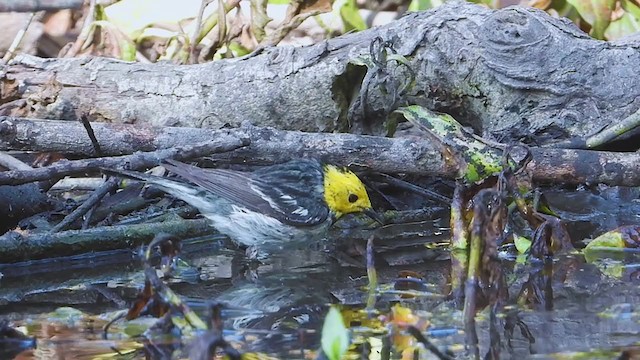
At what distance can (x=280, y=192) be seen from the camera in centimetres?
593

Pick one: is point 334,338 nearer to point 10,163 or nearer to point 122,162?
point 122,162

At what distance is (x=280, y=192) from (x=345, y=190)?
16.6 inches

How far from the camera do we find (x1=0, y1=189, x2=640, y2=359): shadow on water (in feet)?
10.9

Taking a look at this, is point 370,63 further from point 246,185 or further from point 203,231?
point 203,231

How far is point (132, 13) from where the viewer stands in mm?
8836

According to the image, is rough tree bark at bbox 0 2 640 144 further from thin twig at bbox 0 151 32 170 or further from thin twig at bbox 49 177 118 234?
thin twig at bbox 49 177 118 234

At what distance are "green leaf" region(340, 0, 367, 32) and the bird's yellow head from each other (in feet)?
9.61

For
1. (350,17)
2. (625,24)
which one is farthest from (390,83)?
(625,24)

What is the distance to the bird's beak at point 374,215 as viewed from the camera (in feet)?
18.7

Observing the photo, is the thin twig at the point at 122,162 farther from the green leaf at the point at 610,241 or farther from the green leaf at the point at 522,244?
the green leaf at the point at 610,241

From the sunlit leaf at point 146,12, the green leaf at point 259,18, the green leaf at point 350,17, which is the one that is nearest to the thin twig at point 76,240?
the green leaf at point 259,18

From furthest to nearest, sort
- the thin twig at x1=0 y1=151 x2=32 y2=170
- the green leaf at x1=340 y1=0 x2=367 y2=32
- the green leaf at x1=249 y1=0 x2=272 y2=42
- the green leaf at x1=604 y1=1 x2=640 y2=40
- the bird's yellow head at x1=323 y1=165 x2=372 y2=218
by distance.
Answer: the green leaf at x1=340 y1=0 x2=367 y2=32, the green leaf at x1=604 y1=1 x2=640 y2=40, the green leaf at x1=249 y1=0 x2=272 y2=42, the thin twig at x1=0 y1=151 x2=32 y2=170, the bird's yellow head at x1=323 y1=165 x2=372 y2=218

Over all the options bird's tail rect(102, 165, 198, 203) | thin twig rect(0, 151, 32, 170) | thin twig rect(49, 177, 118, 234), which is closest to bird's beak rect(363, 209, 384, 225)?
bird's tail rect(102, 165, 198, 203)

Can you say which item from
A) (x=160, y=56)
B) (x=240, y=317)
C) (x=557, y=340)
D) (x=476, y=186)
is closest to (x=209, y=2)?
(x=160, y=56)
